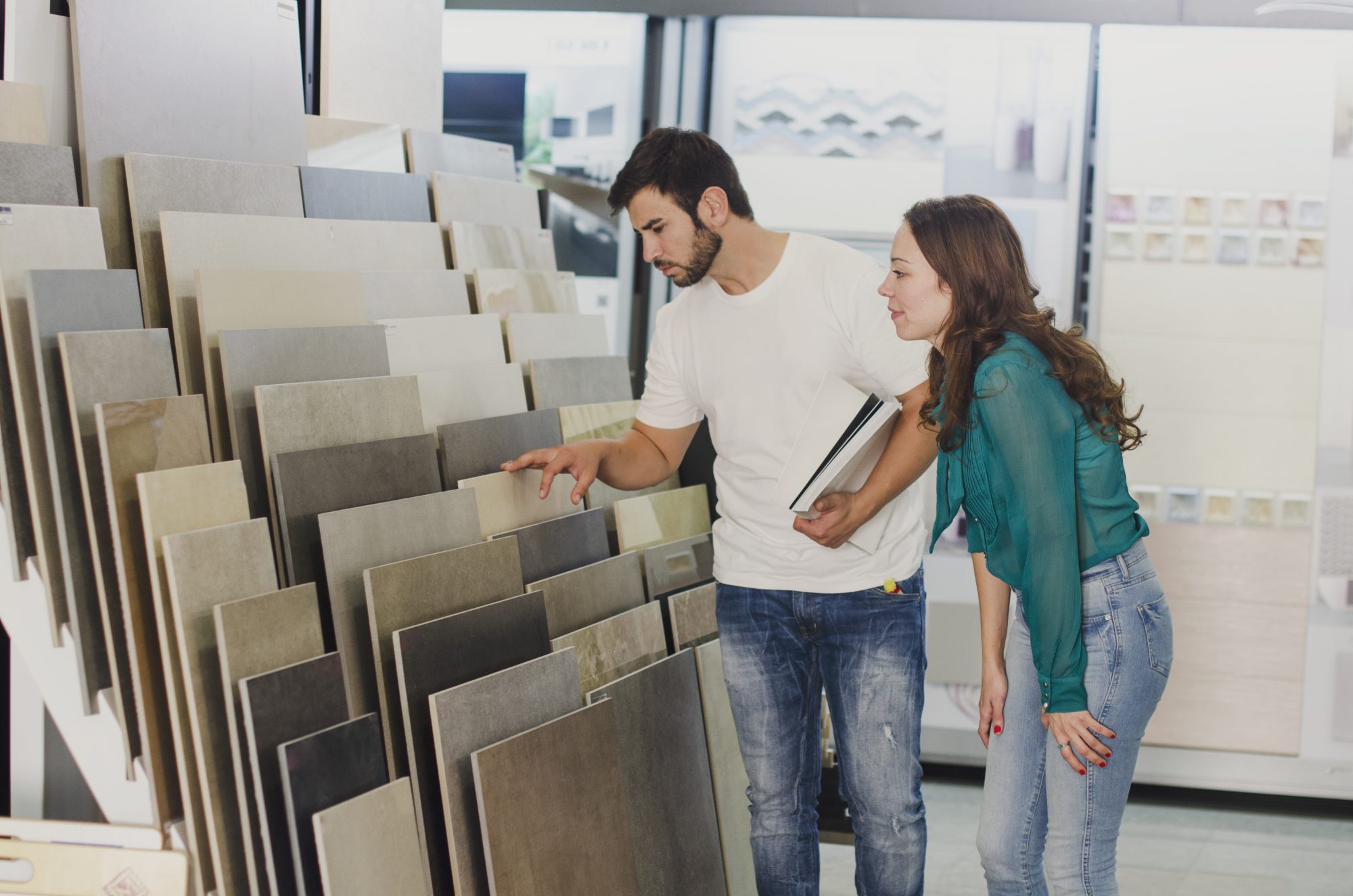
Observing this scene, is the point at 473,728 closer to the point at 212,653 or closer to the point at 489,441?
the point at 212,653

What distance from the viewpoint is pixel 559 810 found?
5.97 feet

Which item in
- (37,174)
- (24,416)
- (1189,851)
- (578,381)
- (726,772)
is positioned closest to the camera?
(24,416)

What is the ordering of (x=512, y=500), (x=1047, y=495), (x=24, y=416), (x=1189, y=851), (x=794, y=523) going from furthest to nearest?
(x=1189, y=851)
(x=512, y=500)
(x=794, y=523)
(x=24, y=416)
(x=1047, y=495)

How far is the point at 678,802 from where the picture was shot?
224 centimetres

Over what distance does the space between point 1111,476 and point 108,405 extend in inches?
52.5

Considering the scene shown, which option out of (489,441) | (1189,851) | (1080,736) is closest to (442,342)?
(489,441)

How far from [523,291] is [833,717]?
1.19 metres

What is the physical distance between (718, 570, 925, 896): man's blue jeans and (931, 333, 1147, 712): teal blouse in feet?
1.37

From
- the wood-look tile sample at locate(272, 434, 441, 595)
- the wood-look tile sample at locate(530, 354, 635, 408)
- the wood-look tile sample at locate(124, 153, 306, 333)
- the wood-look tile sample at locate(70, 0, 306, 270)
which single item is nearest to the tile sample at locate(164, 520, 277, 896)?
the wood-look tile sample at locate(272, 434, 441, 595)

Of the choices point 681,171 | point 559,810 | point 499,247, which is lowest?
point 559,810

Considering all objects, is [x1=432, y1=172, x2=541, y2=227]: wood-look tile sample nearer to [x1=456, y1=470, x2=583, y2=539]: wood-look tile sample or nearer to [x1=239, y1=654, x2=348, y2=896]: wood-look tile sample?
[x1=456, y1=470, x2=583, y2=539]: wood-look tile sample

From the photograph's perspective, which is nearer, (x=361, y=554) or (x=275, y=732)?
(x=275, y=732)

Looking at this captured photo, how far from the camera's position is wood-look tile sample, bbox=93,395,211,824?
1.56 meters

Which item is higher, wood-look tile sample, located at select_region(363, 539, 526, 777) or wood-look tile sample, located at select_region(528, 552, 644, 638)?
wood-look tile sample, located at select_region(363, 539, 526, 777)
